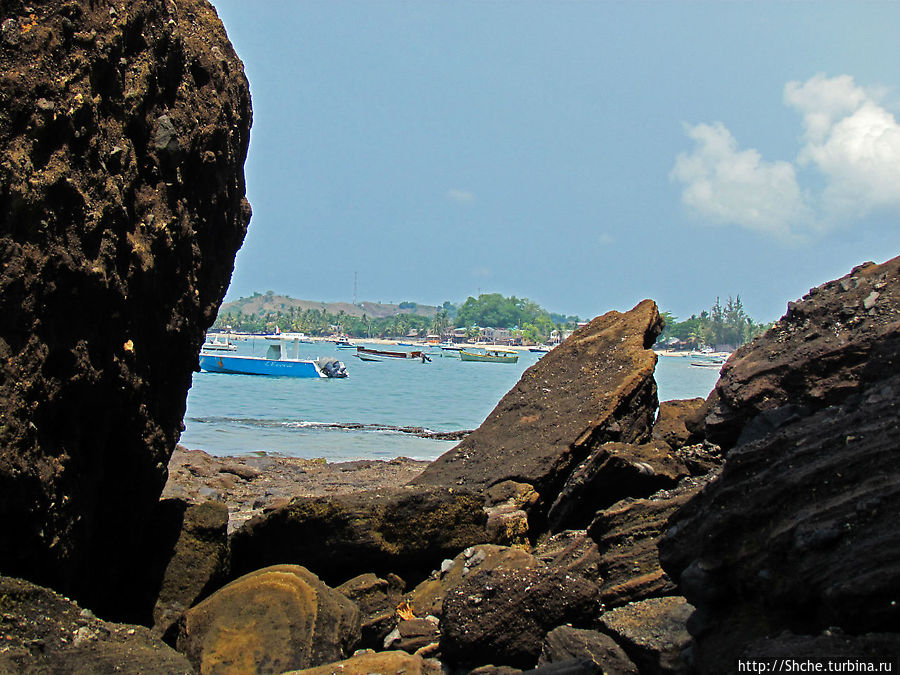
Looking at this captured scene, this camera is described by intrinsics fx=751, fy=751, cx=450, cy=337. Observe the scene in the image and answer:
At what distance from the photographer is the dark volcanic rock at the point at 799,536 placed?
10.3ft

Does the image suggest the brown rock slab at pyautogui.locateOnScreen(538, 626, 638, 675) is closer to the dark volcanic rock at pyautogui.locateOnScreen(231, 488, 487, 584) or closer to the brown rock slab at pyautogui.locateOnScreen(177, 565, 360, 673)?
the brown rock slab at pyautogui.locateOnScreen(177, 565, 360, 673)

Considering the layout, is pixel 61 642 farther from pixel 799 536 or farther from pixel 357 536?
pixel 799 536

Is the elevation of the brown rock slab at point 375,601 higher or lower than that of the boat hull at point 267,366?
higher

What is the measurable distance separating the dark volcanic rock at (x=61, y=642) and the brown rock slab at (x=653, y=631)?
257 centimetres

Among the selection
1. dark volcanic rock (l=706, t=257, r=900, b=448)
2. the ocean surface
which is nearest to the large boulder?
dark volcanic rock (l=706, t=257, r=900, b=448)

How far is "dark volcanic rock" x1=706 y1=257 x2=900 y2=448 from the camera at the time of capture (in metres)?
5.90

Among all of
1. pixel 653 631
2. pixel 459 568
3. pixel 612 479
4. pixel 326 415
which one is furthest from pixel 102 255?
pixel 326 415

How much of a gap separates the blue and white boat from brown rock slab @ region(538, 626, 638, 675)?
5476cm

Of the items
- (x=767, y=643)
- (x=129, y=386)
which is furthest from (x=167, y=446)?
(x=767, y=643)

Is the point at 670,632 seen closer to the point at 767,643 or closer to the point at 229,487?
the point at 767,643

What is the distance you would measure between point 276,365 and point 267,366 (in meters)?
0.76

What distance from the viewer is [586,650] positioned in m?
4.43

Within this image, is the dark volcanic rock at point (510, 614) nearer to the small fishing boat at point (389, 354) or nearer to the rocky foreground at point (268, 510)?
the rocky foreground at point (268, 510)

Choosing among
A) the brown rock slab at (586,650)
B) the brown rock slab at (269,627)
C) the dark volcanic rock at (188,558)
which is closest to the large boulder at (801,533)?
the brown rock slab at (586,650)
